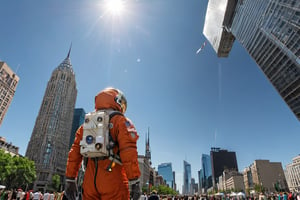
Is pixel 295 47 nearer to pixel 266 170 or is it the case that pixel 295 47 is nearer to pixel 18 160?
pixel 18 160

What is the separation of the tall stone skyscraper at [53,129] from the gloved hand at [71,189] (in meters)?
76.7

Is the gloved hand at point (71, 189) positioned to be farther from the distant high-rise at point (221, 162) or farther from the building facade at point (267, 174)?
the distant high-rise at point (221, 162)

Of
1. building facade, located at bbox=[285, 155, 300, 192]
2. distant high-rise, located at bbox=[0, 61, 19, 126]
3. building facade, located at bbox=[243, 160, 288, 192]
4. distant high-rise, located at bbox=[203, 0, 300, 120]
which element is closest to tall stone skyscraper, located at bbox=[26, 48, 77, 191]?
distant high-rise, located at bbox=[0, 61, 19, 126]

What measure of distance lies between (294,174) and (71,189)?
153 meters

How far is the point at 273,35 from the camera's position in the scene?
1634 inches

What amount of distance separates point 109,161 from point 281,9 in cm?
4836

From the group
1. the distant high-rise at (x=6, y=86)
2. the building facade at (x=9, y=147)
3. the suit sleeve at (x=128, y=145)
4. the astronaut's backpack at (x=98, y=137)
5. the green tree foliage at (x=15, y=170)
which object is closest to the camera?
the suit sleeve at (x=128, y=145)

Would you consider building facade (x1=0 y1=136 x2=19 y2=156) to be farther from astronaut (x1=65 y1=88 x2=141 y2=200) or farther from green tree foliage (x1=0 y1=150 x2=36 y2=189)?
astronaut (x1=65 y1=88 x2=141 y2=200)

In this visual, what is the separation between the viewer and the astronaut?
260cm

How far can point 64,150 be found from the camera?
76.6 meters

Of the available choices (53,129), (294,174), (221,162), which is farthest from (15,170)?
(221,162)

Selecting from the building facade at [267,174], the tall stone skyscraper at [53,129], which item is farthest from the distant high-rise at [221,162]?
the tall stone skyscraper at [53,129]

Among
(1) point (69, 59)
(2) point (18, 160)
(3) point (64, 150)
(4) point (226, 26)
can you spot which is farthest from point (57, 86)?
(4) point (226, 26)

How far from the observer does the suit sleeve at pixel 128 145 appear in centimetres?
258
